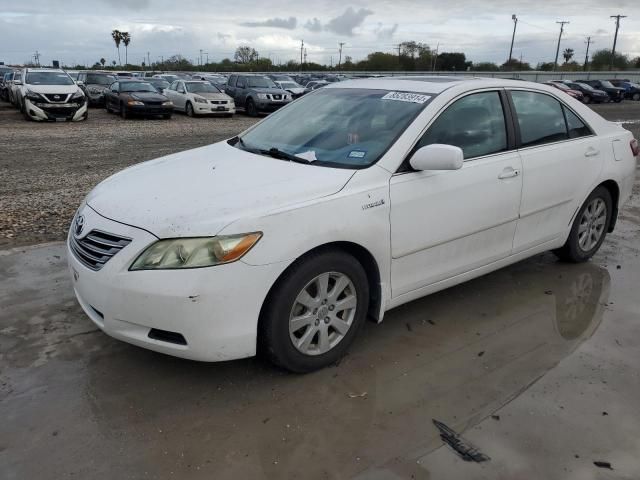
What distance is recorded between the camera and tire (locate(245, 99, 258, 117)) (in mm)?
22578

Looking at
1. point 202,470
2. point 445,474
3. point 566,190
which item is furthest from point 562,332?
point 202,470

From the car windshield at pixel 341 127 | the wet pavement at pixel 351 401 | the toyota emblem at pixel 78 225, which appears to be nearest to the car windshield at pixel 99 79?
the wet pavement at pixel 351 401

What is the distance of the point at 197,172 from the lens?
3.57 metres

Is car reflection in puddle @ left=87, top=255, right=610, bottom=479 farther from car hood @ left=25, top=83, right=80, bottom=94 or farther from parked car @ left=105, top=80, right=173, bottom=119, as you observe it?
parked car @ left=105, top=80, right=173, bottom=119

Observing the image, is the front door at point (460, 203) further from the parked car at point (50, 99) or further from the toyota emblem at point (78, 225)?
the parked car at point (50, 99)

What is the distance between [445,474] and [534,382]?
104 centimetres

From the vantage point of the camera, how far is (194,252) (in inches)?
111

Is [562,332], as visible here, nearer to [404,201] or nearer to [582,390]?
[582,390]

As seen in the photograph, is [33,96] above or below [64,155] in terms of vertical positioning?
above

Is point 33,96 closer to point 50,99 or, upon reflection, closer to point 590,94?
point 50,99

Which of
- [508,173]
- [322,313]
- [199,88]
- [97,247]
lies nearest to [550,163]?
[508,173]

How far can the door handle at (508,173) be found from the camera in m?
3.97

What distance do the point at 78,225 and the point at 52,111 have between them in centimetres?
1613

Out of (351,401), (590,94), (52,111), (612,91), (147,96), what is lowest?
(351,401)
